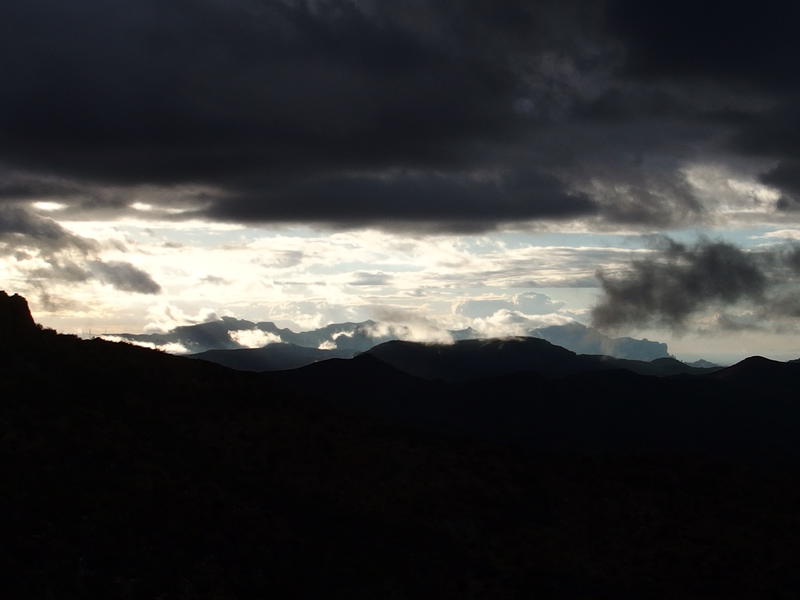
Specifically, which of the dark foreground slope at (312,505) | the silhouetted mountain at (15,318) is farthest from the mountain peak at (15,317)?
the dark foreground slope at (312,505)

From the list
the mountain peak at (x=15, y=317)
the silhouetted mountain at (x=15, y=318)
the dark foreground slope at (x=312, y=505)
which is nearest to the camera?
the dark foreground slope at (x=312, y=505)

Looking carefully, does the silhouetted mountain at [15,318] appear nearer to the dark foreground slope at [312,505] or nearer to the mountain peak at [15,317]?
the mountain peak at [15,317]

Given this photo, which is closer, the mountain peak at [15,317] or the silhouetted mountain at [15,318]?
the silhouetted mountain at [15,318]

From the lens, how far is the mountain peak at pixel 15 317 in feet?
184

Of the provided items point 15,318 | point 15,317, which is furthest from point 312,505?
point 15,317

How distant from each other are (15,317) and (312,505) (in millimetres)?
33971

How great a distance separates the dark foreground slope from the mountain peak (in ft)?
Result: 2.63

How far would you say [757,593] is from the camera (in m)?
34.5

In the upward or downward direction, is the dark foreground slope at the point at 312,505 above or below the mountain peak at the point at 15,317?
below

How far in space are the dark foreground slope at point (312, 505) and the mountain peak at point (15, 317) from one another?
803mm

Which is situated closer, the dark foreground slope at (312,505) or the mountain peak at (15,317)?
the dark foreground slope at (312,505)

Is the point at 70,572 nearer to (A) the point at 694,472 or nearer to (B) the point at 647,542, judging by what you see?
(B) the point at 647,542

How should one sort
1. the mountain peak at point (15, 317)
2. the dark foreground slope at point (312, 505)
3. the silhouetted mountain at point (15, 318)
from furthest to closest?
the mountain peak at point (15, 317) → the silhouetted mountain at point (15, 318) → the dark foreground slope at point (312, 505)

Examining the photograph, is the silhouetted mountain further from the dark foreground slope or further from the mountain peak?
the dark foreground slope
